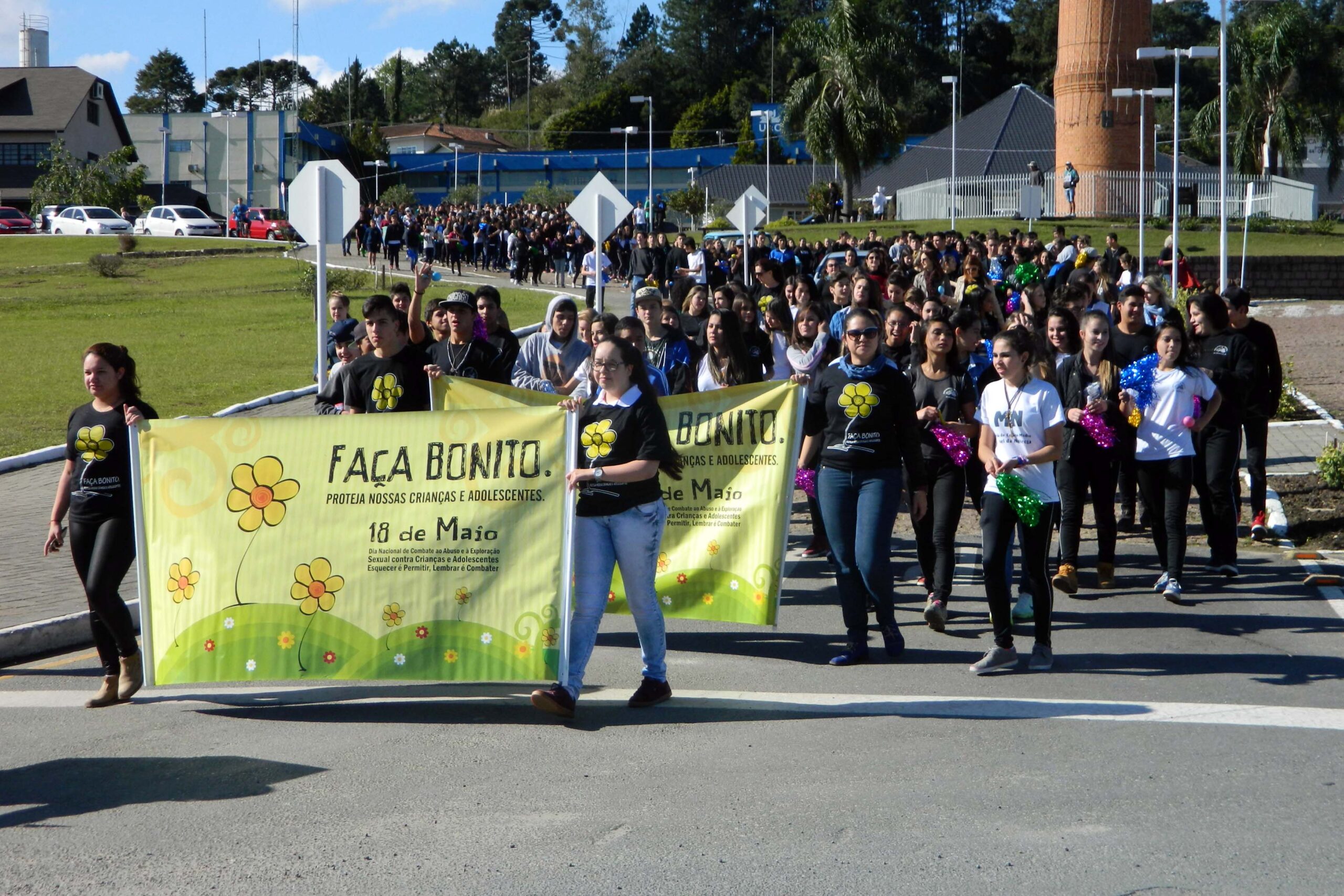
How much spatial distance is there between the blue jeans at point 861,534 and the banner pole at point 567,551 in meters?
1.61

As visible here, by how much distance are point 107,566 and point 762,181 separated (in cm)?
7466

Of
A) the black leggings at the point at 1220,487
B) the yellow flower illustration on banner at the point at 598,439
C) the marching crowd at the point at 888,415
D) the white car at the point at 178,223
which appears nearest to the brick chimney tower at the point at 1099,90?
the white car at the point at 178,223

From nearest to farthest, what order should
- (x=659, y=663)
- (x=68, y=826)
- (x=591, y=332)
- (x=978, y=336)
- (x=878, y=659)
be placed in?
(x=68, y=826) → (x=659, y=663) → (x=878, y=659) → (x=978, y=336) → (x=591, y=332)

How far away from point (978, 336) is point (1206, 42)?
90076 millimetres

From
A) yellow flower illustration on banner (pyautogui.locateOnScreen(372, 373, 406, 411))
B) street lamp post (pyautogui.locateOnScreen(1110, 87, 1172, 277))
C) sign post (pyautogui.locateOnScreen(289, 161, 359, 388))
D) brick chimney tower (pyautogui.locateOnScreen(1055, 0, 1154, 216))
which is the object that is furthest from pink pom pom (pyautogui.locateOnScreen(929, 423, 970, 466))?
brick chimney tower (pyautogui.locateOnScreen(1055, 0, 1154, 216))

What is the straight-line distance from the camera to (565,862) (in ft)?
15.3

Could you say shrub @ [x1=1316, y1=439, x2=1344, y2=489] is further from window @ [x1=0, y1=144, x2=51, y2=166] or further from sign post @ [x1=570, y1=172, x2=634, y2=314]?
window @ [x1=0, y1=144, x2=51, y2=166]

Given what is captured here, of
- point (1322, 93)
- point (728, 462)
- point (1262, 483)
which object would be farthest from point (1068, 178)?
point (728, 462)

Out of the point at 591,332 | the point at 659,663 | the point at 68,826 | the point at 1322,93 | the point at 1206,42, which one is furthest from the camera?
the point at 1206,42

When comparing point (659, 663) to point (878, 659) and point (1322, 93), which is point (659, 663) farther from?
point (1322, 93)

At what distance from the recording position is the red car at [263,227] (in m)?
60.1

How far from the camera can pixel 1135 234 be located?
44281mm

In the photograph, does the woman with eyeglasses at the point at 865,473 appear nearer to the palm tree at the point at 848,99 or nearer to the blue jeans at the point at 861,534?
the blue jeans at the point at 861,534

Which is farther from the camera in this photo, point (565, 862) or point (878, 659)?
point (878, 659)
